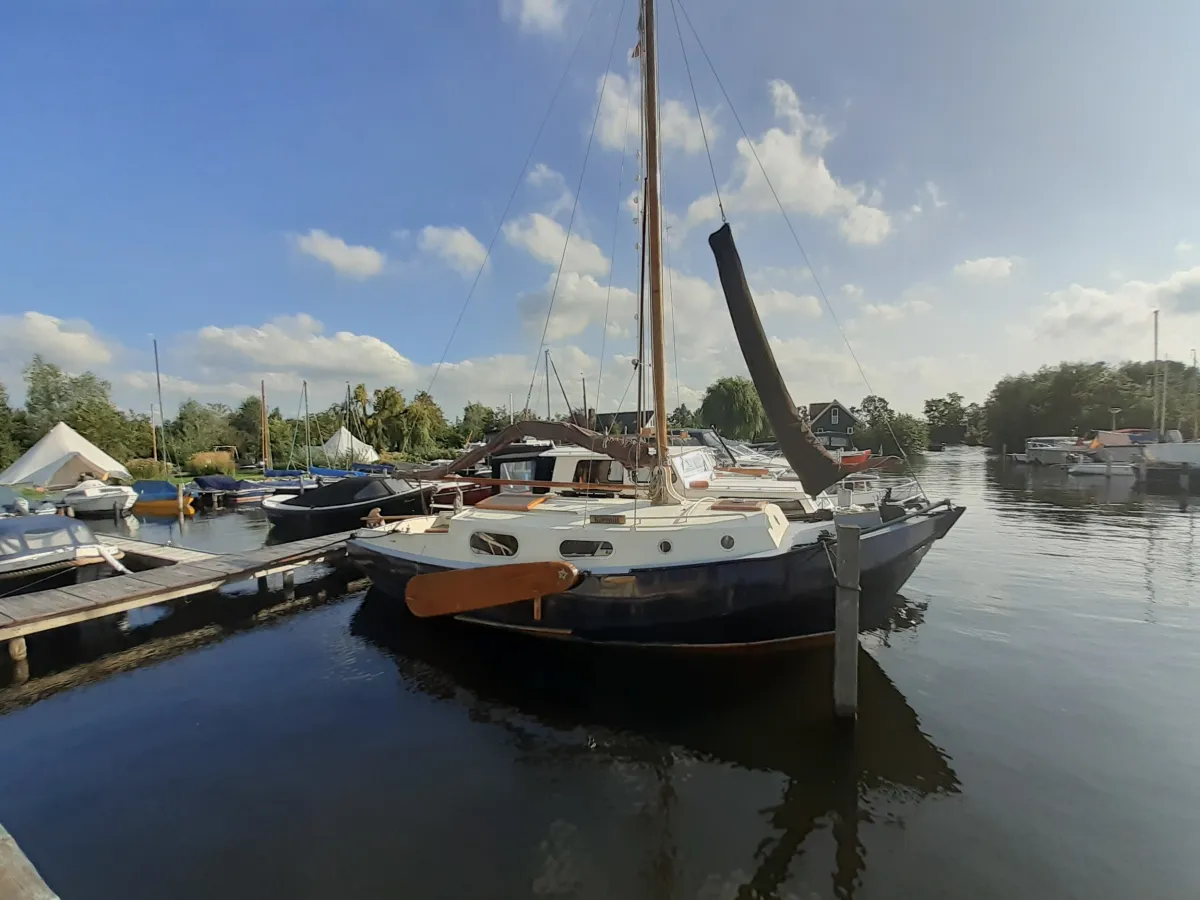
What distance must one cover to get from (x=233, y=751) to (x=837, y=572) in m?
6.94

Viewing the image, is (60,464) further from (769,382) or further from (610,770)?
(769,382)

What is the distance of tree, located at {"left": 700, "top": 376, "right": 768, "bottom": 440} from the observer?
60406 millimetres

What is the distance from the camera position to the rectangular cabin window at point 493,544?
27.3ft

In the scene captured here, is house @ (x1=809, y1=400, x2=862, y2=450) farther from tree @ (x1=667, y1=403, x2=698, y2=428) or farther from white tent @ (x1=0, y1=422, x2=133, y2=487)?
white tent @ (x1=0, y1=422, x2=133, y2=487)

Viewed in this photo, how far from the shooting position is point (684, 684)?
7.13 m

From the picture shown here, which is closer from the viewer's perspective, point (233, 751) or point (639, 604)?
point (233, 751)

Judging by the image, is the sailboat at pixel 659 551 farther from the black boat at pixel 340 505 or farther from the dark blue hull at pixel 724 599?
the black boat at pixel 340 505

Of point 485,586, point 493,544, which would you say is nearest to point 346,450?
point 493,544

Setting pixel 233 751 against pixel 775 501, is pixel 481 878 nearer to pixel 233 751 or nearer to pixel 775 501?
pixel 233 751

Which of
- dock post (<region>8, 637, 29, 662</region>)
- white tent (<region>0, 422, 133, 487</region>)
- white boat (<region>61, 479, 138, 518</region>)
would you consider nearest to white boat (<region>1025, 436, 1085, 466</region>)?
dock post (<region>8, 637, 29, 662</region>)

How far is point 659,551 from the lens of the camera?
7.45 metres

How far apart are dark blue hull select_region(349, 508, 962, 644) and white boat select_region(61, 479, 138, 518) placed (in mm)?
26752

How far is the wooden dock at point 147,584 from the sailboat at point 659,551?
4014 millimetres

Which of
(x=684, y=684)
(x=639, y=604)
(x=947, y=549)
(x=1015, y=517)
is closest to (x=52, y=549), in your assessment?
(x=639, y=604)
